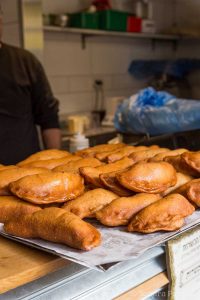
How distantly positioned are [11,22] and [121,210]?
244 cm

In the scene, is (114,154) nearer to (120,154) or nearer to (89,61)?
(120,154)

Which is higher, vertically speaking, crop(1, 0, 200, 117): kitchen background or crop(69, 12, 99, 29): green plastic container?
crop(69, 12, 99, 29): green plastic container

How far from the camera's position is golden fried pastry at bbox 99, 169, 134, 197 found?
0.94 meters

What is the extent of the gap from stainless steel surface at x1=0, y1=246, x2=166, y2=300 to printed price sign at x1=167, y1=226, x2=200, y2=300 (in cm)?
3

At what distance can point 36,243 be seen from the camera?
80cm

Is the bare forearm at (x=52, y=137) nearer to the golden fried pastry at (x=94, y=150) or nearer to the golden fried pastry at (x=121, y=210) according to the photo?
the golden fried pastry at (x=94, y=150)

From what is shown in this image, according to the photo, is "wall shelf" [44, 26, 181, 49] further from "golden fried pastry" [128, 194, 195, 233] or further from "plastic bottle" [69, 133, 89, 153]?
"golden fried pastry" [128, 194, 195, 233]

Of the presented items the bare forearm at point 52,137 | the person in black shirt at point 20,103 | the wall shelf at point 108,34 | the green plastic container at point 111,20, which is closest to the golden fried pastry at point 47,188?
the person in black shirt at point 20,103

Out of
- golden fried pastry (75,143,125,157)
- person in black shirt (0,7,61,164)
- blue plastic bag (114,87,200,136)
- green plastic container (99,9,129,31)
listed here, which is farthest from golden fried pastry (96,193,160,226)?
green plastic container (99,9,129,31)

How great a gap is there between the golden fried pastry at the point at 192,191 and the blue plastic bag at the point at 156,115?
1005 mm

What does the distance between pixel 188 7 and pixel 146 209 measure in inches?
157

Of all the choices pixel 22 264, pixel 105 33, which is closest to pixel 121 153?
pixel 22 264

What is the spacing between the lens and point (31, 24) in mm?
2939

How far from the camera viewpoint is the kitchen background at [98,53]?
11.4 ft
